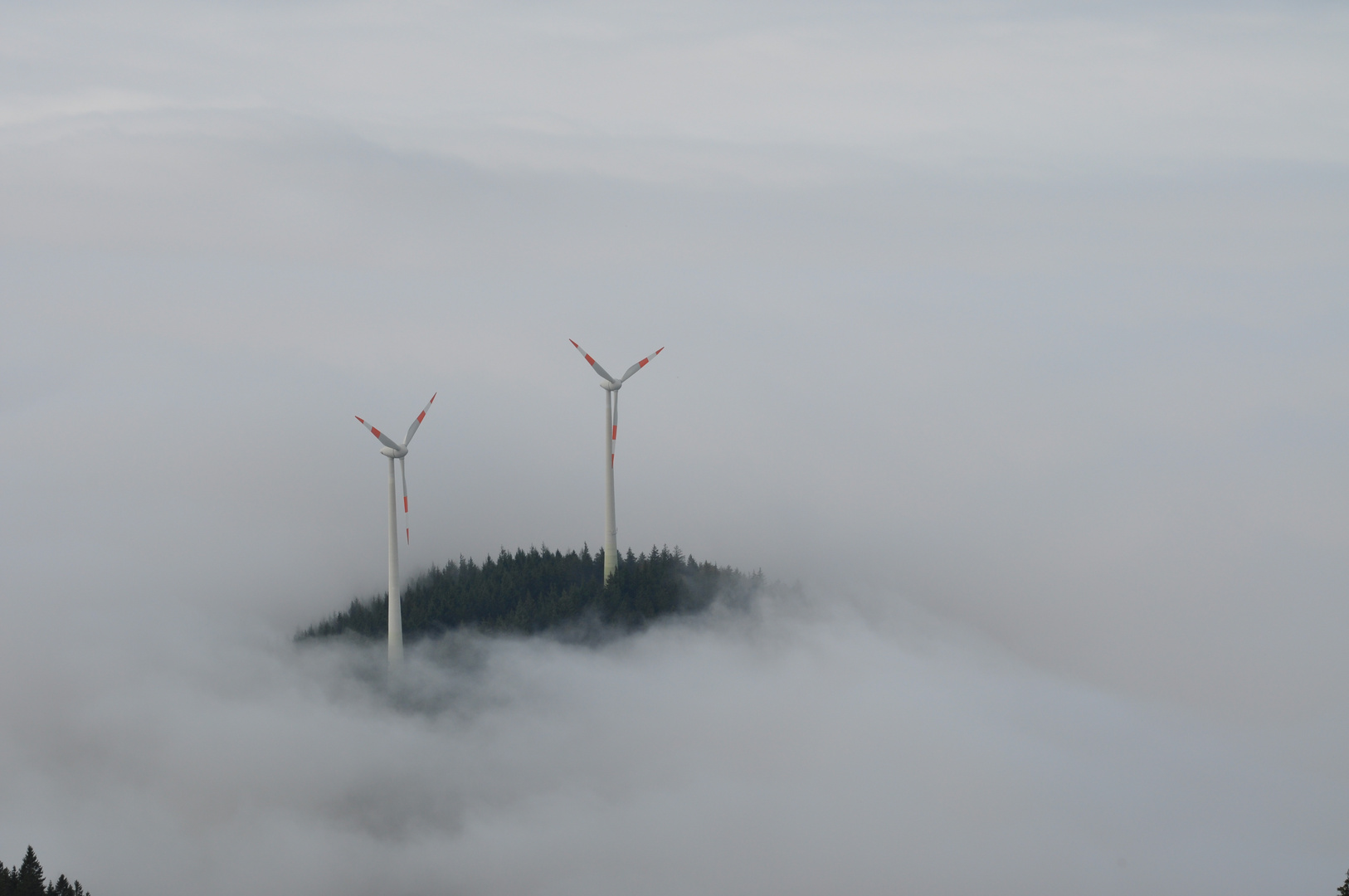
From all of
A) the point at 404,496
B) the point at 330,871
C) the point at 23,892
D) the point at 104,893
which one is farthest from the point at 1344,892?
the point at 104,893

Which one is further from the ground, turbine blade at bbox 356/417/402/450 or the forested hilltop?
turbine blade at bbox 356/417/402/450

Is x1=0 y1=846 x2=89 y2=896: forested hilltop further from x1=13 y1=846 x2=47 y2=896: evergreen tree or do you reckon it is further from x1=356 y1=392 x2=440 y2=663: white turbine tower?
x1=356 y1=392 x2=440 y2=663: white turbine tower

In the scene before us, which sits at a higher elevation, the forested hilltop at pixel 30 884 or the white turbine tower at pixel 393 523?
the white turbine tower at pixel 393 523

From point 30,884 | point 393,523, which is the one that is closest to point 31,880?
point 30,884

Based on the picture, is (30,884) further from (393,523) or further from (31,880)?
(393,523)

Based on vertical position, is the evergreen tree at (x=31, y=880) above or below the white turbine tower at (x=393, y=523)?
below

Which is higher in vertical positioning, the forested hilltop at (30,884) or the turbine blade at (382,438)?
the turbine blade at (382,438)

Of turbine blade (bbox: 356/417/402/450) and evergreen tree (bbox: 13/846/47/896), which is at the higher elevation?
turbine blade (bbox: 356/417/402/450)

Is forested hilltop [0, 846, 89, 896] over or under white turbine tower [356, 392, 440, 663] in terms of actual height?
under

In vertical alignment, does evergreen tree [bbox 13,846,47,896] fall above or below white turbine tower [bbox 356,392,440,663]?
below

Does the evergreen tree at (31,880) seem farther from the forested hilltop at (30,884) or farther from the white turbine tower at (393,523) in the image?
the white turbine tower at (393,523)

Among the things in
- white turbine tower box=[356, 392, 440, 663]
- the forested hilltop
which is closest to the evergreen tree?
the forested hilltop

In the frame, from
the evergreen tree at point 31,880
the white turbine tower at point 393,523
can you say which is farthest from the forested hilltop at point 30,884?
the white turbine tower at point 393,523
